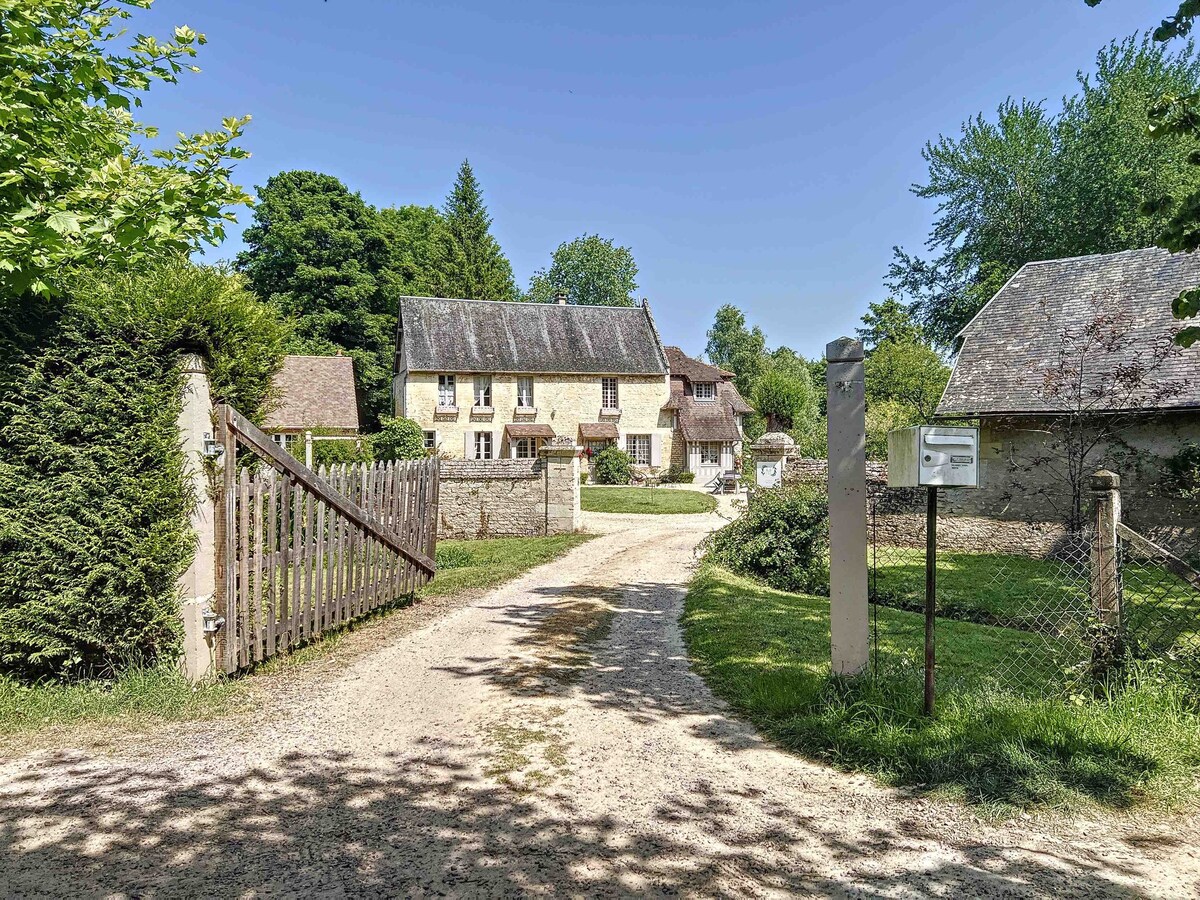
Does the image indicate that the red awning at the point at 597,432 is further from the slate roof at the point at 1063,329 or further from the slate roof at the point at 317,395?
the slate roof at the point at 1063,329

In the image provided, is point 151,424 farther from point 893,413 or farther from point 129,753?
point 893,413

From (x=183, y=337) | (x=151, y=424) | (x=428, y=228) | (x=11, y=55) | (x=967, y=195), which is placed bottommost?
(x=151, y=424)

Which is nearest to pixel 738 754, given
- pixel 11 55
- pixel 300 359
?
pixel 11 55

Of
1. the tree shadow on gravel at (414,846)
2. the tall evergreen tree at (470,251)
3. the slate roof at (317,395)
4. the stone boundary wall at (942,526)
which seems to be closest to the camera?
the tree shadow on gravel at (414,846)

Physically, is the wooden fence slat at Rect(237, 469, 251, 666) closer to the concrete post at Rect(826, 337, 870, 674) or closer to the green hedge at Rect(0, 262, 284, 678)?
the green hedge at Rect(0, 262, 284, 678)

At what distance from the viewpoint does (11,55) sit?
15.9 feet

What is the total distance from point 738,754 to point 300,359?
29.2 metres

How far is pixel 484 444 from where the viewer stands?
34062 millimetres

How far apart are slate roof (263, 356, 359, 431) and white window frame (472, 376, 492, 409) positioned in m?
6.13

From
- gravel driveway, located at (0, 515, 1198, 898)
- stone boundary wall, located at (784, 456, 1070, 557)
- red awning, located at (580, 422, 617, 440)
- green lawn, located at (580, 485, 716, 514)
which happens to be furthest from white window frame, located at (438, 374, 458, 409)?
gravel driveway, located at (0, 515, 1198, 898)

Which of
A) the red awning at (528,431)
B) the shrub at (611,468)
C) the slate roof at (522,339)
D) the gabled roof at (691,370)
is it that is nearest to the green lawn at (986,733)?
the shrub at (611,468)

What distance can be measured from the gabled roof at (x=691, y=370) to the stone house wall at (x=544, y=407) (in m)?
2.77

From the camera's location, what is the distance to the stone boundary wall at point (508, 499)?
1567 cm

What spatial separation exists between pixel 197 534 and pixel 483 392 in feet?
Answer: 94.4
